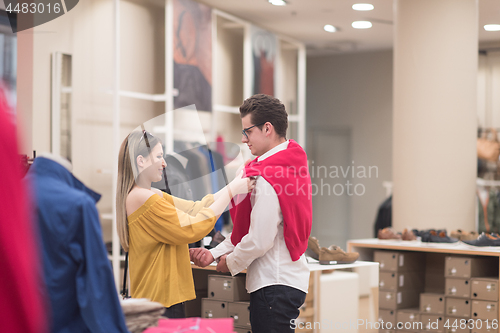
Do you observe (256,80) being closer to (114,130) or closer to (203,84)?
(203,84)

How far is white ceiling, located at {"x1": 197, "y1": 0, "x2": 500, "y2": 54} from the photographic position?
5828 millimetres

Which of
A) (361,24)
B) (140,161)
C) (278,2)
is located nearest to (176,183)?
(140,161)

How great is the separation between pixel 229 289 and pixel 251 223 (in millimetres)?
1004

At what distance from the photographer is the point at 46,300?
1.26 meters

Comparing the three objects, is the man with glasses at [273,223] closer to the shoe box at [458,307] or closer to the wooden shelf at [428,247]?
the wooden shelf at [428,247]

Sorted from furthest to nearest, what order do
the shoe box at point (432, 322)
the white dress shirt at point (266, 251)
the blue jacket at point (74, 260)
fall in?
the shoe box at point (432, 322), the white dress shirt at point (266, 251), the blue jacket at point (74, 260)

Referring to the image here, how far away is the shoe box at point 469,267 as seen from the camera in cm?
335

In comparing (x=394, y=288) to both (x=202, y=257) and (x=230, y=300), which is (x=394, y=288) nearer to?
(x=230, y=300)

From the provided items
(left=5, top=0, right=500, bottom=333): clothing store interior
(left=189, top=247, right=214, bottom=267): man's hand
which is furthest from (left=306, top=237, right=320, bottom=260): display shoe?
(left=189, top=247, right=214, bottom=267): man's hand

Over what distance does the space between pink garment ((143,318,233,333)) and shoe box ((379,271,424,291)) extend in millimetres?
2434

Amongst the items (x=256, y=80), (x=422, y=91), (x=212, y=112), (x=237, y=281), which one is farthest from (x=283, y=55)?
(x=237, y=281)

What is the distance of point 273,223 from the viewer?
181 cm

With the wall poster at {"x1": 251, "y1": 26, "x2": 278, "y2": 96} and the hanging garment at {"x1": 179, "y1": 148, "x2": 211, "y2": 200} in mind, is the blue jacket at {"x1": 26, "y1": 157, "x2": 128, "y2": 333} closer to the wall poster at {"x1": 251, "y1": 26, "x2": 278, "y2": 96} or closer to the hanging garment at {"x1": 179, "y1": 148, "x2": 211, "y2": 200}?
the hanging garment at {"x1": 179, "y1": 148, "x2": 211, "y2": 200}

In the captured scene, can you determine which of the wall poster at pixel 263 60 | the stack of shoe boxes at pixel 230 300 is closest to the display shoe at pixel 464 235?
the stack of shoe boxes at pixel 230 300
